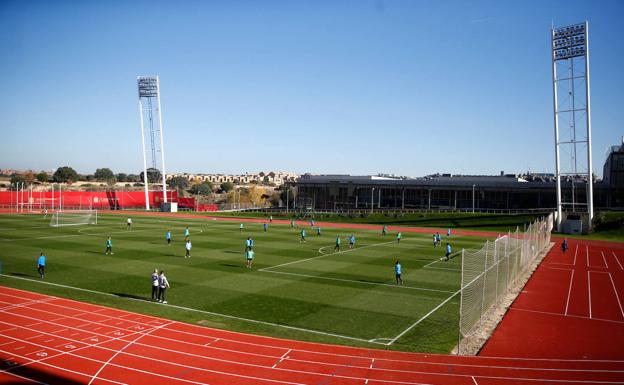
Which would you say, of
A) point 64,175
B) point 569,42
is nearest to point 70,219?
point 569,42

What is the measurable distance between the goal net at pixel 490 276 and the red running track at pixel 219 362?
2.18 m

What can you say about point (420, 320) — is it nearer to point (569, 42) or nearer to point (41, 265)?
point (41, 265)

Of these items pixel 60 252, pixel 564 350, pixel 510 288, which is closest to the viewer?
pixel 564 350

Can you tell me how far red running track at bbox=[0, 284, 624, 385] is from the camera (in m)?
13.0

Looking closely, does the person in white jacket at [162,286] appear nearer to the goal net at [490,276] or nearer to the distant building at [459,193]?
the goal net at [490,276]

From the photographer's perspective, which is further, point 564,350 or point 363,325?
point 363,325

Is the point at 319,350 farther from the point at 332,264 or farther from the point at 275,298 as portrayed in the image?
the point at 332,264

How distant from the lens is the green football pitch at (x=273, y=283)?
1783 centimetres

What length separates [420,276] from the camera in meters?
28.0

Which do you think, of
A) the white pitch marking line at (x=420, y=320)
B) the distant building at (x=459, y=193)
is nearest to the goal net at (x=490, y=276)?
the white pitch marking line at (x=420, y=320)

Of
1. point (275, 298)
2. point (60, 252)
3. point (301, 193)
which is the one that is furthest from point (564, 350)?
point (301, 193)

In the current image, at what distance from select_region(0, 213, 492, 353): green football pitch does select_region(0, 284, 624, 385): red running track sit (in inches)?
54.3

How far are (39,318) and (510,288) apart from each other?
877 inches

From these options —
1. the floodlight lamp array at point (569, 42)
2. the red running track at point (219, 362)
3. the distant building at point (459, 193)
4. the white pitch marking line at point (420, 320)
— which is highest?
the floodlight lamp array at point (569, 42)
